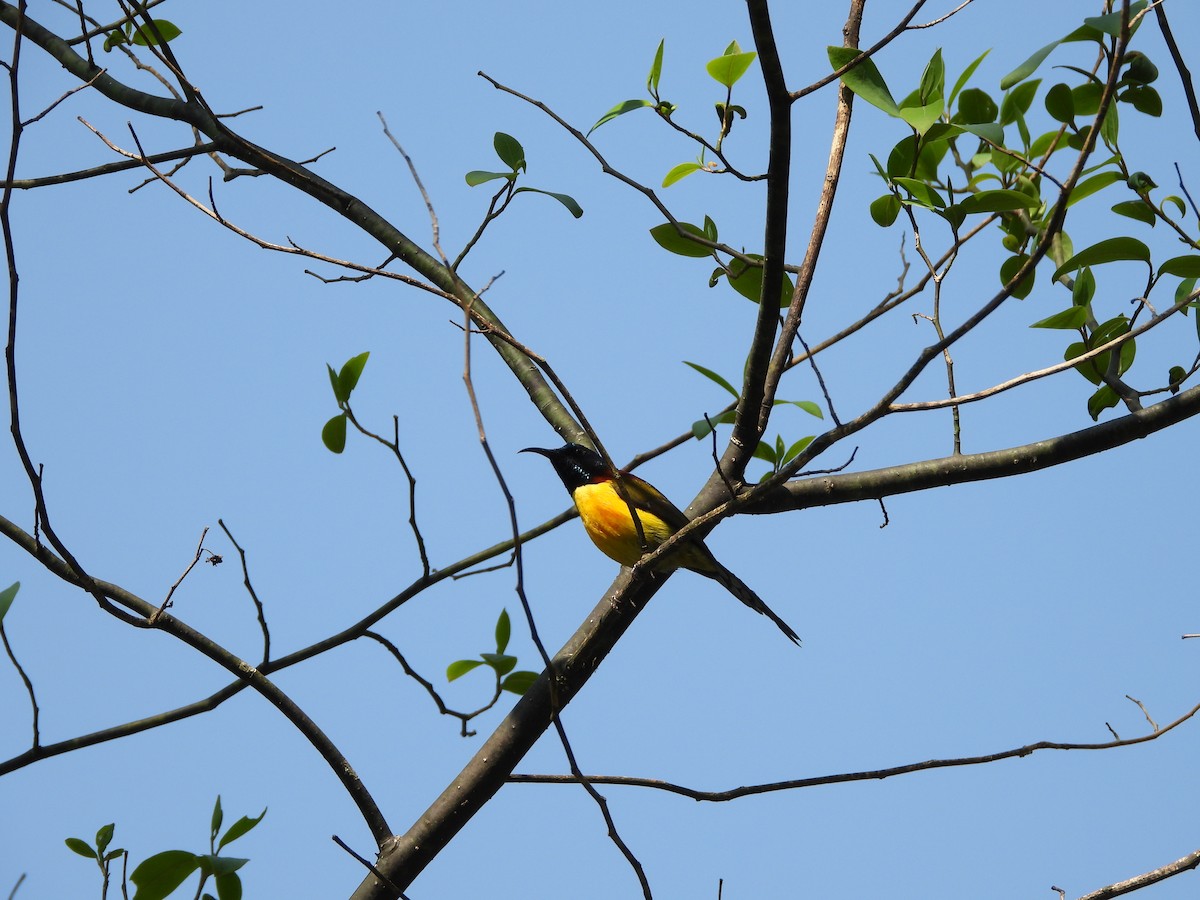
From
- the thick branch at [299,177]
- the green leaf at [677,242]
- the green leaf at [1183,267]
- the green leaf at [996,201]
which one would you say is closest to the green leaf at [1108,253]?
the green leaf at [1183,267]

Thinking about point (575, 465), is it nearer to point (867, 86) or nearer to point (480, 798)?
point (480, 798)

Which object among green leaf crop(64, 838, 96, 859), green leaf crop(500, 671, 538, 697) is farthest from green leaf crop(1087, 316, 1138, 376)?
green leaf crop(64, 838, 96, 859)

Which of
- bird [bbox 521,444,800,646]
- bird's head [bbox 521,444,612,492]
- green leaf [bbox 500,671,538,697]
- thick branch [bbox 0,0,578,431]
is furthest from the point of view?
bird's head [bbox 521,444,612,492]

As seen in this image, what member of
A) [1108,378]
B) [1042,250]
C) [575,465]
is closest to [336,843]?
[1042,250]

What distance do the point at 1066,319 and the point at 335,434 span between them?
2015 mm

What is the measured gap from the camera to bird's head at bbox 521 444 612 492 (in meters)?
4.65

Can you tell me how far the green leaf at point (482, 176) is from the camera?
9.00 ft

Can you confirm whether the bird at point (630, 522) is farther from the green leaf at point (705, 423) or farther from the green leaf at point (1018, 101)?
the green leaf at point (1018, 101)

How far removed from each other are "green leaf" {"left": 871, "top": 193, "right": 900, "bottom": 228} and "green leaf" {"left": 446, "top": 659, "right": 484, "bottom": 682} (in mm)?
1689

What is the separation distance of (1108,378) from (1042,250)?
0.96 metres

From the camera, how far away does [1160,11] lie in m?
2.09

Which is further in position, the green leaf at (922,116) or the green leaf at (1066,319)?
the green leaf at (1066,319)

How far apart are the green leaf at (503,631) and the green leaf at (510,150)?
134cm

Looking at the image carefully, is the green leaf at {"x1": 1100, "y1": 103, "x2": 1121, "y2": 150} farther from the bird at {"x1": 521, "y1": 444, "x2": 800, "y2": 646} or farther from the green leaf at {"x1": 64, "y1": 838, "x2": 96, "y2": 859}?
the green leaf at {"x1": 64, "y1": 838, "x2": 96, "y2": 859}
